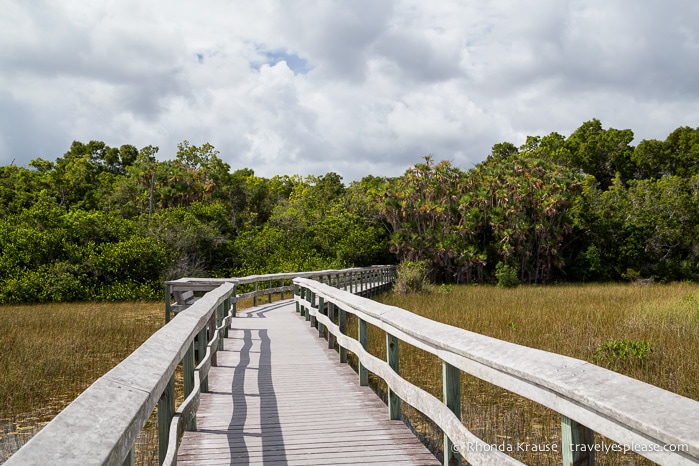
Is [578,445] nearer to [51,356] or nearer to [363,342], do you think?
[363,342]

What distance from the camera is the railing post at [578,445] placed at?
2.41m

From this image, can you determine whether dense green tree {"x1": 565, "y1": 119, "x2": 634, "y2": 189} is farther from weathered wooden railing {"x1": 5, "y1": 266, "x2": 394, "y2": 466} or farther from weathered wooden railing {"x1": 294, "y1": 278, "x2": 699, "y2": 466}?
weathered wooden railing {"x1": 5, "y1": 266, "x2": 394, "y2": 466}

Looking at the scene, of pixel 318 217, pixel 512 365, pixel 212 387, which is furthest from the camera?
pixel 318 217

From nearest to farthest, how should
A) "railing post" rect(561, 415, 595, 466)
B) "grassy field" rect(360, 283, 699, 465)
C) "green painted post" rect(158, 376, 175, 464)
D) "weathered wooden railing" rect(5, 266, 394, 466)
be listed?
1. "weathered wooden railing" rect(5, 266, 394, 466)
2. "railing post" rect(561, 415, 595, 466)
3. "green painted post" rect(158, 376, 175, 464)
4. "grassy field" rect(360, 283, 699, 465)

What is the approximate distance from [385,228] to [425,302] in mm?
18799

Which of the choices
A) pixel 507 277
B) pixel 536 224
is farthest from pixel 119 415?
pixel 536 224

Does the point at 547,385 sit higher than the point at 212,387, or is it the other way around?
the point at 547,385

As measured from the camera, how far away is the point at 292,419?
219 inches

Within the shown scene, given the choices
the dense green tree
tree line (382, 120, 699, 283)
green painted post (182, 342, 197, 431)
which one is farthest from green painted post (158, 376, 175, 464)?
the dense green tree

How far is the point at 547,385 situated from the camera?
8.03 ft

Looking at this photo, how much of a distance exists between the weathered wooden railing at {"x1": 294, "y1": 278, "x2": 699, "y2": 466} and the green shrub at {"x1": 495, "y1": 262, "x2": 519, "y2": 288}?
3207cm

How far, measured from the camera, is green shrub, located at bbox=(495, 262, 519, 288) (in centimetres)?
3562

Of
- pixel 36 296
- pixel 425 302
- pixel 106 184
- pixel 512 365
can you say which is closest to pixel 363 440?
pixel 512 365

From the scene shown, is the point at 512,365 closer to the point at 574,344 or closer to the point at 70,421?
the point at 70,421
